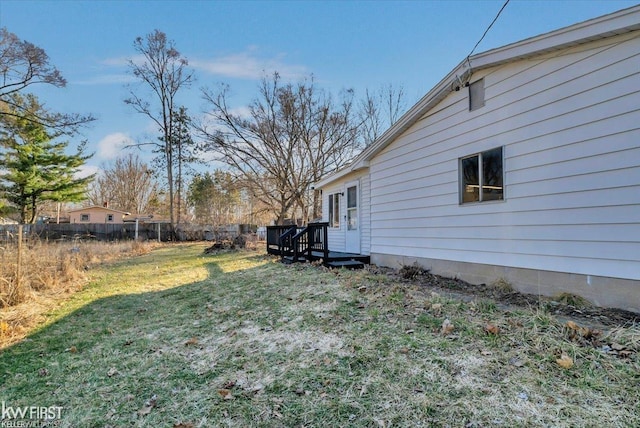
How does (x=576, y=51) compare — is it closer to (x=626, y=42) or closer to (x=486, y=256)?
(x=626, y=42)

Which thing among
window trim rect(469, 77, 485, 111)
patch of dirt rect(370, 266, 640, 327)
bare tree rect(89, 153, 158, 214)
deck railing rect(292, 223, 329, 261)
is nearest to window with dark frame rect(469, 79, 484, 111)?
window trim rect(469, 77, 485, 111)

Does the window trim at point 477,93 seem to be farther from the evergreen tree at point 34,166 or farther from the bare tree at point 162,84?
the evergreen tree at point 34,166

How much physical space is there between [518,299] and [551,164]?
1924 mm

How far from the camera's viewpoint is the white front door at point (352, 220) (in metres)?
9.57

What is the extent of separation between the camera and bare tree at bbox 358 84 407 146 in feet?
82.2

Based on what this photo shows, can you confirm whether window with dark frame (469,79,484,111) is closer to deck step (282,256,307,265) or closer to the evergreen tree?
deck step (282,256,307,265)

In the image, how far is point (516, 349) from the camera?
2.85 metres

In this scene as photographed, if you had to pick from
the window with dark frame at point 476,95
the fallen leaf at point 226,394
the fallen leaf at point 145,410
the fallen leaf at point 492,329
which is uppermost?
the window with dark frame at point 476,95

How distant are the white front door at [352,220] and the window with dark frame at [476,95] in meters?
4.35

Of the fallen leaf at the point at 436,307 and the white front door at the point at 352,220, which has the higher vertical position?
the white front door at the point at 352,220

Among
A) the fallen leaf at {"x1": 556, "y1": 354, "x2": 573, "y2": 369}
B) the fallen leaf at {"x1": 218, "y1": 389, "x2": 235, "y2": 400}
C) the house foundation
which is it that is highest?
the house foundation

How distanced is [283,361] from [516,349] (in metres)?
2.14

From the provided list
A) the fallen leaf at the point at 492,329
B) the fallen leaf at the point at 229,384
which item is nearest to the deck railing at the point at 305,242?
the fallen leaf at the point at 492,329

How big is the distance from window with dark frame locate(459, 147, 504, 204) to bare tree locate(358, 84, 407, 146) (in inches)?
779
